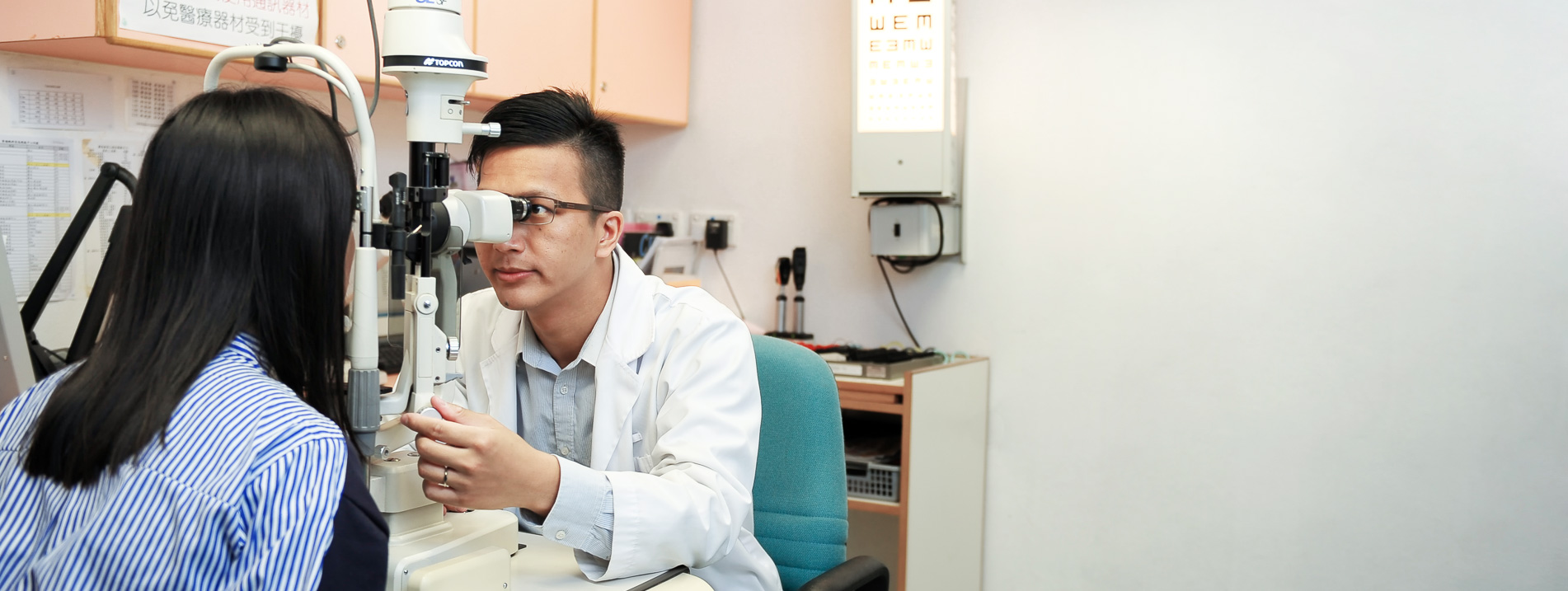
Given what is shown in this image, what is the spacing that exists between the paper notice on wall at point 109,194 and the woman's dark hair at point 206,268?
156cm

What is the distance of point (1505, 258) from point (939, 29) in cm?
132

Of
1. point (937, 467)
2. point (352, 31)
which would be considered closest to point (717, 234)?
point (937, 467)

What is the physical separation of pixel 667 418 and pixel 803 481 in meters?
0.21

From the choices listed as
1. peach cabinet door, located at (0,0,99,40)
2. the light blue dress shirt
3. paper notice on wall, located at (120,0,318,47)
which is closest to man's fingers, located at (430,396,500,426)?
the light blue dress shirt

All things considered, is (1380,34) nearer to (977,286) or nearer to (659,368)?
(977,286)

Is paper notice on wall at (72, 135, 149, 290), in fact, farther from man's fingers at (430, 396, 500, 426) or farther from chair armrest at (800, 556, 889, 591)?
chair armrest at (800, 556, 889, 591)

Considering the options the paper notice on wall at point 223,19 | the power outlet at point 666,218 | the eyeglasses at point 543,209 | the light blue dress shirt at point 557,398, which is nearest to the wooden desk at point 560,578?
the light blue dress shirt at point 557,398

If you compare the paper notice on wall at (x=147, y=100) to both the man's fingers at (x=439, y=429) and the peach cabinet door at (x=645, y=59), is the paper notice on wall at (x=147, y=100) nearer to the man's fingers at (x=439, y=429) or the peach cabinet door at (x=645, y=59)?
the peach cabinet door at (x=645, y=59)

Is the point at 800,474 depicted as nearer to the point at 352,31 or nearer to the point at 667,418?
the point at 667,418

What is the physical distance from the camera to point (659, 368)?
4.62 feet

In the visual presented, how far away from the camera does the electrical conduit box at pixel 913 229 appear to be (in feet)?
8.88

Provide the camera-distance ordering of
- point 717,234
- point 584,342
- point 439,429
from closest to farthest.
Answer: point 439,429
point 584,342
point 717,234

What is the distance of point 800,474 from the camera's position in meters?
1.43

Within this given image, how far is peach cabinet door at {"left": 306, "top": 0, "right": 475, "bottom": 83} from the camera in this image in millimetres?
2181
